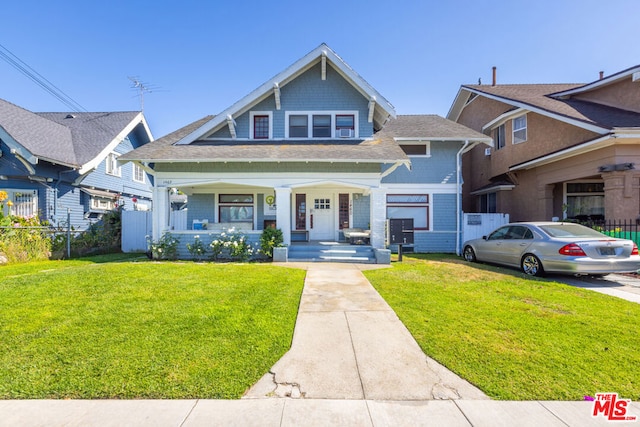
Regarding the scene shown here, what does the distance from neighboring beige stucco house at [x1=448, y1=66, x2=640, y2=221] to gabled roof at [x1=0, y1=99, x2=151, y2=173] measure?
68.2 feet

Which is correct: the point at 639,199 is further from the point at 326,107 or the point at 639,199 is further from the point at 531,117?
the point at 326,107

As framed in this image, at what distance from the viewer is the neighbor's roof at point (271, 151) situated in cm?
976

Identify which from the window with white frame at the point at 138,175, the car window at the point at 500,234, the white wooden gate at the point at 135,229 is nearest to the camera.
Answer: the car window at the point at 500,234

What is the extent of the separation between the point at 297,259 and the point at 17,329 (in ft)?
22.8

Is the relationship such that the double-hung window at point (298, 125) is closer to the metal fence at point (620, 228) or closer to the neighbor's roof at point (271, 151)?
the neighbor's roof at point (271, 151)

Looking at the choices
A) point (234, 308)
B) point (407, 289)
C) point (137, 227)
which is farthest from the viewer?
point (137, 227)

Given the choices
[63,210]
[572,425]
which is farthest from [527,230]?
[63,210]

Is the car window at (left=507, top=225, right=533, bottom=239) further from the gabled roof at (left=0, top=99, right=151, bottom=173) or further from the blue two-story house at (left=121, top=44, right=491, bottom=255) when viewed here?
the gabled roof at (left=0, top=99, right=151, bottom=173)

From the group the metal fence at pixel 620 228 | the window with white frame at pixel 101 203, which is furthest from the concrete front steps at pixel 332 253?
the window with white frame at pixel 101 203

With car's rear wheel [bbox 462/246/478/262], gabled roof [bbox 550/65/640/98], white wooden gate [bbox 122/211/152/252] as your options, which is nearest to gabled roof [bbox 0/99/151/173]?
white wooden gate [bbox 122/211/152/252]

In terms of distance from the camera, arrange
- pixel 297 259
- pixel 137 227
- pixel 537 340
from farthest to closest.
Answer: pixel 137 227 < pixel 297 259 < pixel 537 340

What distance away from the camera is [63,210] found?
13.0 meters

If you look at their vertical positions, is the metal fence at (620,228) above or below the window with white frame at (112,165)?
below

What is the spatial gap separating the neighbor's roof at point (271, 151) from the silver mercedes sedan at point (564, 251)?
4.14 meters
